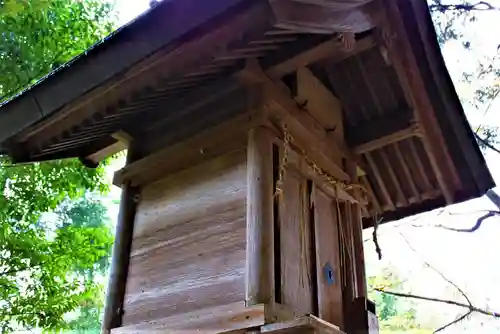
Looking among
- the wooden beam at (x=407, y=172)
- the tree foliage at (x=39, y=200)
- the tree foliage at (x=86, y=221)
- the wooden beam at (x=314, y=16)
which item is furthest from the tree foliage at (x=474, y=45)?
the tree foliage at (x=86, y=221)

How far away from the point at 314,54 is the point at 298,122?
0.41m

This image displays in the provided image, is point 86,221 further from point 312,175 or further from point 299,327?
point 299,327

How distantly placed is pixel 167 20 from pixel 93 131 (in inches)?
46.8

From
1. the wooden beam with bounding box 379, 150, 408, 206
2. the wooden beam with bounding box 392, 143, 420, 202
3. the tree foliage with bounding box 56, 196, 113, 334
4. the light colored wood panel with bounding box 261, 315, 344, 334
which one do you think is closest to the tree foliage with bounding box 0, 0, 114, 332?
the wooden beam with bounding box 379, 150, 408, 206

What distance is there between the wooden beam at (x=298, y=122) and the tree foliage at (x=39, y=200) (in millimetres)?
2977

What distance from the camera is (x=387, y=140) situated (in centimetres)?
303

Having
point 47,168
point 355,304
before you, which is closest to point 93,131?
point 355,304

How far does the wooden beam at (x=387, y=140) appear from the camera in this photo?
2.91 metres

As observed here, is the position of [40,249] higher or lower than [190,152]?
lower

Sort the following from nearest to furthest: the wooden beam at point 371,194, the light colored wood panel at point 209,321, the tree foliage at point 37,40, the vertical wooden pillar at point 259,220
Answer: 1. the light colored wood panel at point 209,321
2. the vertical wooden pillar at point 259,220
3. the wooden beam at point 371,194
4. the tree foliage at point 37,40

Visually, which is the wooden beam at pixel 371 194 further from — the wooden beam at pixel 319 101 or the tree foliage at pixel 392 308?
the tree foliage at pixel 392 308

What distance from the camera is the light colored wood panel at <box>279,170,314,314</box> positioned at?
2.15m

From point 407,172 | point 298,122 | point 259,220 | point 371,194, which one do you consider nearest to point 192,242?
point 259,220

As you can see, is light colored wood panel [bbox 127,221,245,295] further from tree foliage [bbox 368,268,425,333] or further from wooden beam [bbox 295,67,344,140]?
tree foliage [bbox 368,268,425,333]
